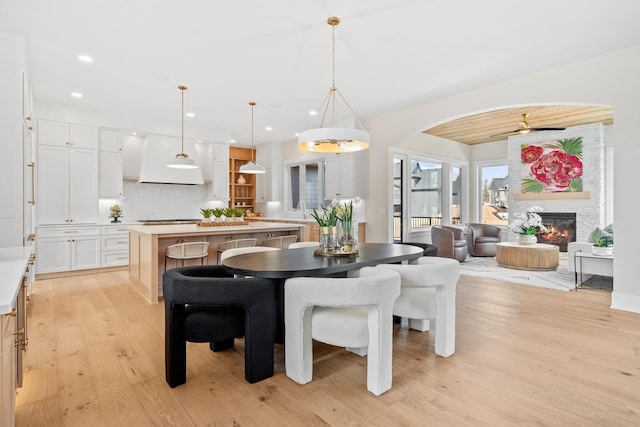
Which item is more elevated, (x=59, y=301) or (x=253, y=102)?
(x=253, y=102)

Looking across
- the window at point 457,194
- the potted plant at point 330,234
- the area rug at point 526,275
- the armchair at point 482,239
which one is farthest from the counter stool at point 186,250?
the window at point 457,194

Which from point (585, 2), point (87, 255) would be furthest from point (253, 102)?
point (585, 2)

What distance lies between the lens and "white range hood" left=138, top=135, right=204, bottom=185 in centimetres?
658

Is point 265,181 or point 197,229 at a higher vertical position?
point 265,181

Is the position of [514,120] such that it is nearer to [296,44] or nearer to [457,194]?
[457,194]

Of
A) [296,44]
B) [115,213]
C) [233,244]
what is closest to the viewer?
[296,44]

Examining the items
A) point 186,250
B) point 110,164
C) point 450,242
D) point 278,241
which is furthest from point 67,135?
point 450,242

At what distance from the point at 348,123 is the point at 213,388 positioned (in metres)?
5.42

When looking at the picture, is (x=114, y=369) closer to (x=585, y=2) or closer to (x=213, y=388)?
(x=213, y=388)

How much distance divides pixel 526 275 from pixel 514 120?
3.15m

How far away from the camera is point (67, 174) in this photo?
5.64 m

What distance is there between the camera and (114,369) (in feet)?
7.80

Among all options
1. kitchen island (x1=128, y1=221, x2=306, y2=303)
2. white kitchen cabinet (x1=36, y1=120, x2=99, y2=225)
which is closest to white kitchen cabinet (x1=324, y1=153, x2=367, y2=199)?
kitchen island (x1=128, y1=221, x2=306, y2=303)

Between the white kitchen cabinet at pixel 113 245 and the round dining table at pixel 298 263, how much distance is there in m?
4.41
